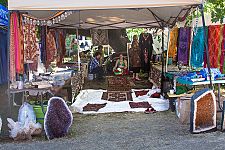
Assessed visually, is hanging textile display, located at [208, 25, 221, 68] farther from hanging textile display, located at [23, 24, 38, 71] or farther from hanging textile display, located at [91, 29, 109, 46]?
hanging textile display, located at [91, 29, 109, 46]

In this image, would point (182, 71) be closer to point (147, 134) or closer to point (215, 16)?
point (215, 16)

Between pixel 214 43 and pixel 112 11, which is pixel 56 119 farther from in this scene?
pixel 112 11

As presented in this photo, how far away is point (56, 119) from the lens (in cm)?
499

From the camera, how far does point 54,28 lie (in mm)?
10430

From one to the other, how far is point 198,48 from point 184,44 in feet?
3.02

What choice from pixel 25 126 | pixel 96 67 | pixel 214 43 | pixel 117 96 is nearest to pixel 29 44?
pixel 25 126

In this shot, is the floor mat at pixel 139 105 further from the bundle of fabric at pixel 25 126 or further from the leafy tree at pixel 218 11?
the bundle of fabric at pixel 25 126

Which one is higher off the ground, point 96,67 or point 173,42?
point 173,42

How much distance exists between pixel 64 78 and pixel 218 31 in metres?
3.32

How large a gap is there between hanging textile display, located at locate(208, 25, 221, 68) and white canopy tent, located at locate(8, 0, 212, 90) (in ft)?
2.06

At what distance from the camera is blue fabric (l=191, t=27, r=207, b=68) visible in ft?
22.8

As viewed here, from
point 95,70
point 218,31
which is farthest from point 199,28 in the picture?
point 95,70

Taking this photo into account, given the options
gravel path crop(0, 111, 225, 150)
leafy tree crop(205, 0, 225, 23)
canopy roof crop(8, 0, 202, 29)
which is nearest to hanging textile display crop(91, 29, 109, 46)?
canopy roof crop(8, 0, 202, 29)

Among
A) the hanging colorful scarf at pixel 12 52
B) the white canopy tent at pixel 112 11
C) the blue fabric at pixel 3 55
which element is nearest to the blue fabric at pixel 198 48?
the white canopy tent at pixel 112 11
